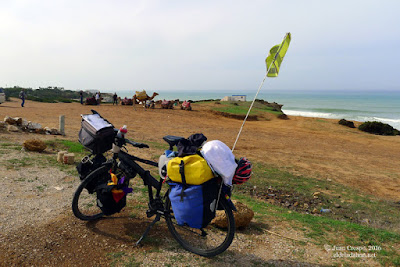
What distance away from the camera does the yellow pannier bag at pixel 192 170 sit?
128 inches

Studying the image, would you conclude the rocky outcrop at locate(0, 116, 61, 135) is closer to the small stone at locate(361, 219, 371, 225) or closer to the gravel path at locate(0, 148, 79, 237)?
the gravel path at locate(0, 148, 79, 237)

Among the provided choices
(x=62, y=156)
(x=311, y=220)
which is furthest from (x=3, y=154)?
(x=311, y=220)

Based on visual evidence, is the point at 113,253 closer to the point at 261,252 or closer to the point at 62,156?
the point at 261,252

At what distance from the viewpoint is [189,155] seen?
134 inches

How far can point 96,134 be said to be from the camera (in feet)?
12.5

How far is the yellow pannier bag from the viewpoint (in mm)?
3250

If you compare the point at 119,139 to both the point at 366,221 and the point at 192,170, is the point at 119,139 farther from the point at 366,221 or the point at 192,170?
the point at 366,221

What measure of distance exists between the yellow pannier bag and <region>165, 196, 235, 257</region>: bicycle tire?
0.47 meters

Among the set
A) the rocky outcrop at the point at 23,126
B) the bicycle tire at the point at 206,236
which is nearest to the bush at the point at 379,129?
the rocky outcrop at the point at 23,126

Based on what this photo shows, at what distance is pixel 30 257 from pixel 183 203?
2.02 meters

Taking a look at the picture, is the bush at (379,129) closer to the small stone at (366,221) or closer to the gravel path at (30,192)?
the small stone at (366,221)

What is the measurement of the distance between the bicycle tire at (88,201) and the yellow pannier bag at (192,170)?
4.16ft

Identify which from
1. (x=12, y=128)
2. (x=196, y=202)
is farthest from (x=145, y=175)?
(x=12, y=128)

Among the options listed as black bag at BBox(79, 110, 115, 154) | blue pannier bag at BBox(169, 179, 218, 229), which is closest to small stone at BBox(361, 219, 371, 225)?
blue pannier bag at BBox(169, 179, 218, 229)
